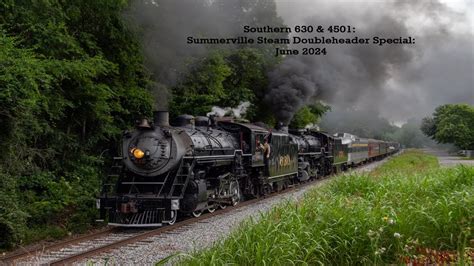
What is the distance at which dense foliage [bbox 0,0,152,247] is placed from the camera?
10375 mm

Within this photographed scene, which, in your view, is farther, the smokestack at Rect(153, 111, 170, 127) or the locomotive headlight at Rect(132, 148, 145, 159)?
the smokestack at Rect(153, 111, 170, 127)

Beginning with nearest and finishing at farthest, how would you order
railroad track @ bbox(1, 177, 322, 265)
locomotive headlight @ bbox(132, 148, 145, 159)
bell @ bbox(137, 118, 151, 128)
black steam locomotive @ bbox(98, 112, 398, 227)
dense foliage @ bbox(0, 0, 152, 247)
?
railroad track @ bbox(1, 177, 322, 265) < dense foliage @ bbox(0, 0, 152, 247) < black steam locomotive @ bbox(98, 112, 398, 227) < locomotive headlight @ bbox(132, 148, 145, 159) < bell @ bbox(137, 118, 151, 128)

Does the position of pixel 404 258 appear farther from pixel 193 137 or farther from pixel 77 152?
pixel 77 152

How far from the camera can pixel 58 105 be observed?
13.6 m

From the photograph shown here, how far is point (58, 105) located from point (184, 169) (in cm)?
446

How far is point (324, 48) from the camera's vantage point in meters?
23.6

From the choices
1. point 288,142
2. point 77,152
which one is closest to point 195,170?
point 77,152

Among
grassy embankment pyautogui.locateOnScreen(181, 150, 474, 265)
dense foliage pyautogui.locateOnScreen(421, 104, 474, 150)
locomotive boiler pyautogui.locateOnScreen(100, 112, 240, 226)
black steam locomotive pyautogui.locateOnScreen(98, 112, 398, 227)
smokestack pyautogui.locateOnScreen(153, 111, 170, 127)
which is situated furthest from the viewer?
dense foliage pyautogui.locateOnScreen(421, 104, 474, 150)

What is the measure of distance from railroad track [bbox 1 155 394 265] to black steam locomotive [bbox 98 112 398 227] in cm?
28

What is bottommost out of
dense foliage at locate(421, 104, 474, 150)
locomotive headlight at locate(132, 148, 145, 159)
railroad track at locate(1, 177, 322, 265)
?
railroad track at locate(1, 177, 322, 265)

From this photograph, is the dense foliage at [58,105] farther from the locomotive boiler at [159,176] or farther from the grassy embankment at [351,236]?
the grassy embankment at [351,236]

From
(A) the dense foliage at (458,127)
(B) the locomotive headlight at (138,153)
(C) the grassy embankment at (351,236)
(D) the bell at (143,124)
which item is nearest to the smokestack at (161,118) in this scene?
(D) the bell at (143,124)

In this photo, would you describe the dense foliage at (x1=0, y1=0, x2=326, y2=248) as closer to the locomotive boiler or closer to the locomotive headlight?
the locomotive boiler

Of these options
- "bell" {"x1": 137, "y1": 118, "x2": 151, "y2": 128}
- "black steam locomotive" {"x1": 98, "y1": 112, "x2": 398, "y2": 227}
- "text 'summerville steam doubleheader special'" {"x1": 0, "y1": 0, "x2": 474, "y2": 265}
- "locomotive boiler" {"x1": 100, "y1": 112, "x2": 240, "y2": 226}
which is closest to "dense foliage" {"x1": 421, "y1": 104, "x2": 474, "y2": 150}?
"text 'summerville steam doubleheader special'" {"x1": 0, "y1": 0, "x2": 474, "y2": 265}
